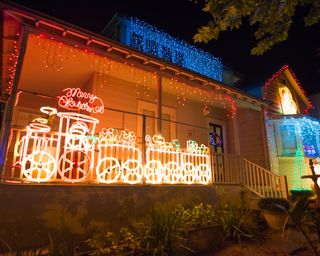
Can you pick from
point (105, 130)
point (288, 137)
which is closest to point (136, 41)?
point (105, 130)

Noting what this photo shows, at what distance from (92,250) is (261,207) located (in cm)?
526

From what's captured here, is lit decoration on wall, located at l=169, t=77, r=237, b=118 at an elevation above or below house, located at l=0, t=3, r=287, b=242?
above

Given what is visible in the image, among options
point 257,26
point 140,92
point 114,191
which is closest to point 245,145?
point 140,92

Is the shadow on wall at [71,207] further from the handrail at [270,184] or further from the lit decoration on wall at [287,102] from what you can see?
the lit decoration on wall at [287,102]

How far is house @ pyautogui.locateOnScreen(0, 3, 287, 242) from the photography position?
417 cm

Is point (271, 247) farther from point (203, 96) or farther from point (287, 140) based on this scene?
point (287, 140)

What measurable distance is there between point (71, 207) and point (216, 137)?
8253mm

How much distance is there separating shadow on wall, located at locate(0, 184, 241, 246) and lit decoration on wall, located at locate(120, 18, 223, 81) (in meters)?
5.41

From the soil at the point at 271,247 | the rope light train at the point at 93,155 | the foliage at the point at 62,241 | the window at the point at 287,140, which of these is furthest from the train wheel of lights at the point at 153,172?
the window at the point at 287,140

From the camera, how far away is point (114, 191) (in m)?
4.77

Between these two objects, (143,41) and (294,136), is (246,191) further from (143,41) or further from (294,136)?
(143,41)

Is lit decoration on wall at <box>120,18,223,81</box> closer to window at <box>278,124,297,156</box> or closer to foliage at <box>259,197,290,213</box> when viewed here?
window at <box>278,124,297,156</box>

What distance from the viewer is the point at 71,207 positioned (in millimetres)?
4168

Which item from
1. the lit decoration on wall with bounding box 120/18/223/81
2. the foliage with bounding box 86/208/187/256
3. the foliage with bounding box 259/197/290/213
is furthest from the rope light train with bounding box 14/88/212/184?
the lit decoration on wall with bounding box 120/18/223/81
